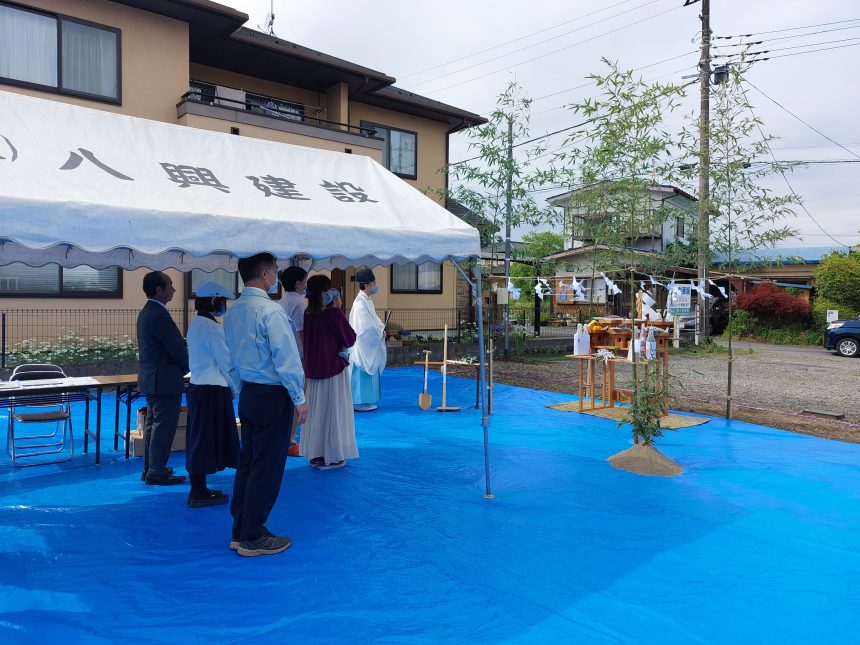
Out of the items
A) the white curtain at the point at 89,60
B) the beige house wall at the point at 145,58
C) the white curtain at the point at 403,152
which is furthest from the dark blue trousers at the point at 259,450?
the white curtain at the point at 403,152

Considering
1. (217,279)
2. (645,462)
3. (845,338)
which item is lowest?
(645,462)

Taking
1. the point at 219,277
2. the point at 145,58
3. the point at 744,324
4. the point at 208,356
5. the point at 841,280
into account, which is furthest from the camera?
the point at 744,324

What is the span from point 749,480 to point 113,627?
15.8 feet

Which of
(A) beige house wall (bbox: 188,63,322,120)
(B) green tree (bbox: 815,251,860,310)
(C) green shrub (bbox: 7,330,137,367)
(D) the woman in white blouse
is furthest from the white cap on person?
(B) green tree (bbox: 815,251,860,310)

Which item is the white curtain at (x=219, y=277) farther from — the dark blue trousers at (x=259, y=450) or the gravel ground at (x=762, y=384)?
the dark blue trousers at (x=259, y=450)

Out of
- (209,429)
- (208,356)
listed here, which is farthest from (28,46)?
(209,429)

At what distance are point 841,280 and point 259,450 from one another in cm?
2275

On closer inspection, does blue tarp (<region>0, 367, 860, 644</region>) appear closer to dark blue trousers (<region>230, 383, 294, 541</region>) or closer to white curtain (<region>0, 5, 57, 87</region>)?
dark blue trousers (<region>230, 383, 294, 541</region>)

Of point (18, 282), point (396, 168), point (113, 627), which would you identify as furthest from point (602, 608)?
point (396, 168)

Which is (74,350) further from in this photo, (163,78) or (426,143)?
(426,143)

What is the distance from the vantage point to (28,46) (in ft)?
32.5

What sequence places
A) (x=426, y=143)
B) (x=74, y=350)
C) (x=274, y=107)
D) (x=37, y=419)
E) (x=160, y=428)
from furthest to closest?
(x=426, y=143) < (x=274, y=107) < (x=74, y=350) < (x=37, y=419) < (x=160, y=428)

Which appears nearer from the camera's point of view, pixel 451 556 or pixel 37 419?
pixel 451 556

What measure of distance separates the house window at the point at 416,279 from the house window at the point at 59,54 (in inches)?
295
